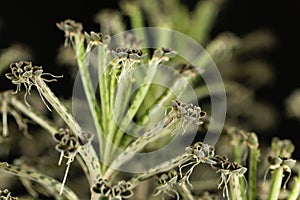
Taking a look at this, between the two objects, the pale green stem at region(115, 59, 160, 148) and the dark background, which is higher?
the dark background

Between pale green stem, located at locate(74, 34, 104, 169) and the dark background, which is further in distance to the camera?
the dark background

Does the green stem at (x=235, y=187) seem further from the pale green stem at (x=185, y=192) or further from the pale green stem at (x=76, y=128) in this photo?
the pale green stem at (x=76, y=128)

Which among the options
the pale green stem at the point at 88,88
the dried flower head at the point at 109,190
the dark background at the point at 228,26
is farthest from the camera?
the dark background at the point at 228,26

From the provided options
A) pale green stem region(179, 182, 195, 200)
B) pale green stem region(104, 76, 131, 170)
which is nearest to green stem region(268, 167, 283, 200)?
pale green stem region(179, 182, 195, 200)

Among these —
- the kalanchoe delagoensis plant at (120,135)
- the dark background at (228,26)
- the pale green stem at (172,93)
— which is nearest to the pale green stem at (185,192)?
the kalanchoe delagoensis plant at (120,135)

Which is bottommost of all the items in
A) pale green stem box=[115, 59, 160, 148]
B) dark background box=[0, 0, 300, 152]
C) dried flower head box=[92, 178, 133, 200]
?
dried flower head box=[92, 178, 133, 200]

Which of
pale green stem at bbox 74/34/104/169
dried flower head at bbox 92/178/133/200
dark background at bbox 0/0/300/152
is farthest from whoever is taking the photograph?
dark background at bbox 0/0/300/152

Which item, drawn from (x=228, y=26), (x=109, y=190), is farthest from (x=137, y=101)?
(x=228, y=26)

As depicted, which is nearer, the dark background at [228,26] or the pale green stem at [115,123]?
the pale green stem at [115,123]

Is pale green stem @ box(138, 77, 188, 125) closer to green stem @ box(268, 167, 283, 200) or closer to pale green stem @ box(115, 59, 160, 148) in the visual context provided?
pale green stem @ box(115, 59, 160, 148)
